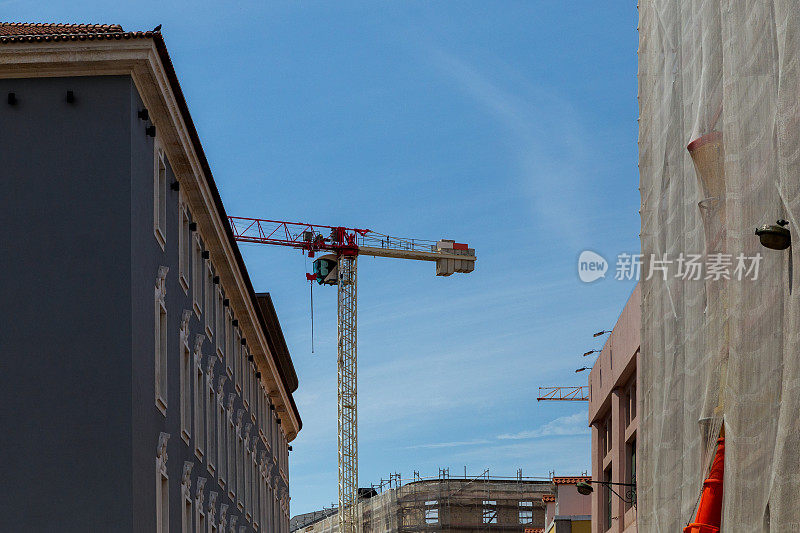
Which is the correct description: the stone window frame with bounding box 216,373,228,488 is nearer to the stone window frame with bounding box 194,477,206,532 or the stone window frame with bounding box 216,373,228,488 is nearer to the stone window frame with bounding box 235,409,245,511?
the stone window frame with bounding box 235,409,245,511

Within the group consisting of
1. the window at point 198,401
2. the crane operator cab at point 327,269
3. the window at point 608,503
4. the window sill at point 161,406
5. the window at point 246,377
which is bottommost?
the window at point 608,503

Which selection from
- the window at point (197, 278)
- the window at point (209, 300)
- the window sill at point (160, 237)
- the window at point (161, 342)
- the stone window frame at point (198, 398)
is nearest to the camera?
the window at point (161, 342)

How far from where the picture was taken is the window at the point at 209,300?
3534 cm

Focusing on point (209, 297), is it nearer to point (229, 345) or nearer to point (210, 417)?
point (210, 417)

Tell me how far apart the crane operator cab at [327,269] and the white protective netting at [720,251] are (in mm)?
83628

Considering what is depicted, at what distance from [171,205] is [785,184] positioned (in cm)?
1639

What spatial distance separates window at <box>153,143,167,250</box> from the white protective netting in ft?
29.1

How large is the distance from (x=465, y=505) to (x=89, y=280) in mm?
73844

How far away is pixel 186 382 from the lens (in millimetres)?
31219

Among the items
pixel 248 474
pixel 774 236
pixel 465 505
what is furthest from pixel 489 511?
pixel 774 236

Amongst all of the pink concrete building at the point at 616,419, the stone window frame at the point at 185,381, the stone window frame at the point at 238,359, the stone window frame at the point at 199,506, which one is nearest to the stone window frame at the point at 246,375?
the stone window frame at the point at 238,359

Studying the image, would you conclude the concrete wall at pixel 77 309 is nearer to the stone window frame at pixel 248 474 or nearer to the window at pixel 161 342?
the window at pixel 161 342

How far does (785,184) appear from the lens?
15906mm

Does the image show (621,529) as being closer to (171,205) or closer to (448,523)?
(171,205)
